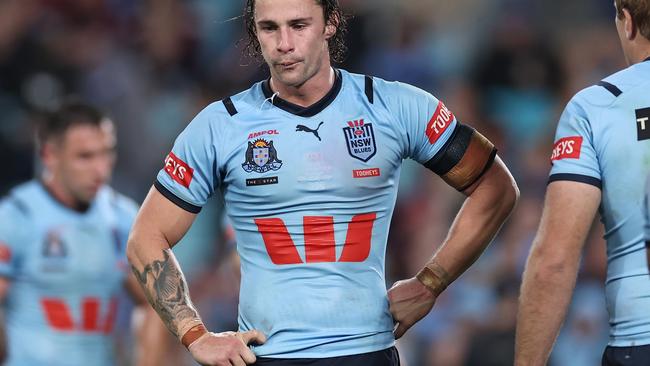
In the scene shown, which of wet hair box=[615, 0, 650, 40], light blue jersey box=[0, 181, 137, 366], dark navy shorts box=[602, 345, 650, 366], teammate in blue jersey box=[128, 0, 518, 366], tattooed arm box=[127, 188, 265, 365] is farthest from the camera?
light blue jersey box=[0, 181, 137, 366]

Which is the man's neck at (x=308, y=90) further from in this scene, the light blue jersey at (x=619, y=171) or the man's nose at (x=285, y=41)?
the light blue jersey at (x=619, y=171)

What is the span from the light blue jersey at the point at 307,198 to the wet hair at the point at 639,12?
90cm

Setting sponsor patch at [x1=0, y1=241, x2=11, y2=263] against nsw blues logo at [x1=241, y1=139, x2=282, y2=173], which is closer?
nsw blues logo at [x1=241, y1=139, x2=282, y2=173]

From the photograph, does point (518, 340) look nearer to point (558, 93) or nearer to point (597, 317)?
point (597, 317)

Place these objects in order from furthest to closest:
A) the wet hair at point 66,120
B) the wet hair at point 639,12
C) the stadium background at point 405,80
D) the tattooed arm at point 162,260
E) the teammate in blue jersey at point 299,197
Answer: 1. the stadium background at point 405,80
2. the wet hair at point 66,120
3. the tattooed arm at point 162,260
4. the teammate in blue jersey at point 299,197
5. the wet hair at point 639,12

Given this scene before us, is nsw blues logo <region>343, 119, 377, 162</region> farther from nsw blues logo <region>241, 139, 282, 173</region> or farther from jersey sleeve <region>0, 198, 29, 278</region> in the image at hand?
jersey sleeve <region>0, 198, 29, 278</region>

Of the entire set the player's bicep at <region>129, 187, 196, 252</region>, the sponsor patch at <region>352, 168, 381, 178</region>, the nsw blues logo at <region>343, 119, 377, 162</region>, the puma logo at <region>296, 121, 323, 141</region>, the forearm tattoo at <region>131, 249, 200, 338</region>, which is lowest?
the forearm tattoo at <region>131, 249, 200, 338</region>

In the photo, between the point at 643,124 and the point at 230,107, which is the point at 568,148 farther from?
the point at 230,107

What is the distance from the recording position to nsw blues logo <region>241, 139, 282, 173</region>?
486cm

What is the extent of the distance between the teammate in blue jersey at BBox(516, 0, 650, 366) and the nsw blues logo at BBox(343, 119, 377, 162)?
2.34ft

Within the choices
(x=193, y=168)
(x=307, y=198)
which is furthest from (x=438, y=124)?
(x=193, y=168)

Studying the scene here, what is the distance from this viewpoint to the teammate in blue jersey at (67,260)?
7.23 m

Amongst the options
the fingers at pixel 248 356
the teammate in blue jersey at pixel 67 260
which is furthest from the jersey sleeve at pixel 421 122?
the teammate in blue jersey at pixel 67 260

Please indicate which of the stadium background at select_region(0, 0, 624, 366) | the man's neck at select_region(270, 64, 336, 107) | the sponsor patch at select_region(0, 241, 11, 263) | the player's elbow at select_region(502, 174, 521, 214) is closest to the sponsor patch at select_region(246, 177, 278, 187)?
the man's neck at select_region(270, 64, 336, 107)
